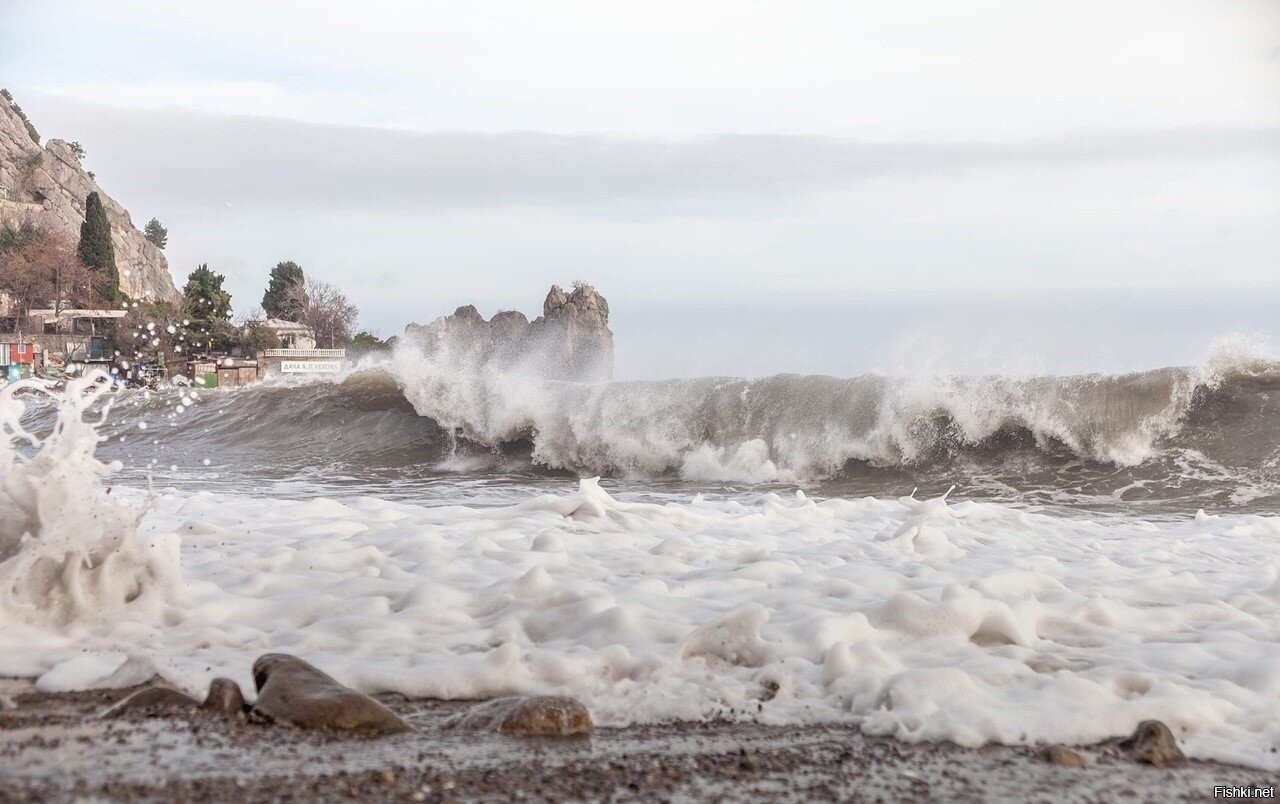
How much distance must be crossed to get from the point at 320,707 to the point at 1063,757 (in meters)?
2.16

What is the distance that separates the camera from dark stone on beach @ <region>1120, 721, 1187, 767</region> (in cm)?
318

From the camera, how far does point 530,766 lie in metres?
2.97

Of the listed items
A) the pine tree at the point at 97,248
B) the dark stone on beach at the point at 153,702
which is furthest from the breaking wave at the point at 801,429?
the pine tree at the point at 97,248

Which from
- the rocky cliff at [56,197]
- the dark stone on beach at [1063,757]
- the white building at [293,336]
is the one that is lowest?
the dark stone on beach at [1063,757]

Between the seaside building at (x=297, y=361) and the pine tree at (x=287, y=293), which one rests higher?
the pine tree at (x=287, y=293)

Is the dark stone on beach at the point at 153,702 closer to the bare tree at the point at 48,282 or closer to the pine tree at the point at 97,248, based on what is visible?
the bare tree at the point at 48,282

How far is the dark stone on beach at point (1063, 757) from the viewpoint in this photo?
312 centimetres

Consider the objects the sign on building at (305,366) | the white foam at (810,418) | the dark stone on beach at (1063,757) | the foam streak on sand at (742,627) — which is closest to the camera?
the dark stone on beach at (1063,757)

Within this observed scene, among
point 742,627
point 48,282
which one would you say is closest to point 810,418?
point 742,627

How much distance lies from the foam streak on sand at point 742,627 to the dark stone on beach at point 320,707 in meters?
0.41

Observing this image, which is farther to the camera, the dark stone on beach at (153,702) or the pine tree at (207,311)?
the pine tree at (207,311)

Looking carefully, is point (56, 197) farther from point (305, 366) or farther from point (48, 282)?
point (305, 366)

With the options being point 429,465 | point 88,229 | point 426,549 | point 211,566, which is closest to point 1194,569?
point 426,549

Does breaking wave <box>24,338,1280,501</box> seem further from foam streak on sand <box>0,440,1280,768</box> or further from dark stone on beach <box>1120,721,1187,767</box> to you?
dark stone on beach <box>1120,721,1187,767</box>
